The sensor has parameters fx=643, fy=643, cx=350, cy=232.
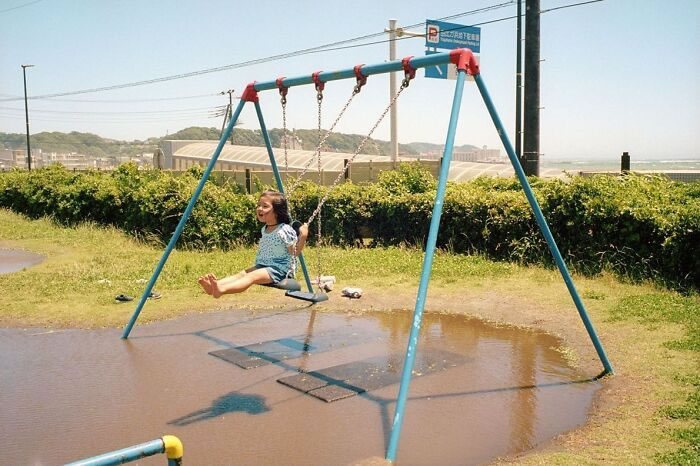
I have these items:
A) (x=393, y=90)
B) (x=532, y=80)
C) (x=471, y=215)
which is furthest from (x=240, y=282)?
(x=393, y=90)

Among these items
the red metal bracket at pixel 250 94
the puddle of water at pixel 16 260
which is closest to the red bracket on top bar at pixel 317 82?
the red metal bracket at pixel 250 94

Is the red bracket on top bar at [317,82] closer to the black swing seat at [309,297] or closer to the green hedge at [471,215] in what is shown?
the black swing seat at [309,297]

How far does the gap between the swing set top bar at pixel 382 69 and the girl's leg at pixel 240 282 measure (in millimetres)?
1929

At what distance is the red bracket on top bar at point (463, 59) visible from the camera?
15.6 feet

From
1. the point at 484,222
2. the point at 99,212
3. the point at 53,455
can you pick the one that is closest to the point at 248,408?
the point at 53,455

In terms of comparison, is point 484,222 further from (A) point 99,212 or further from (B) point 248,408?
(A) point 99,212

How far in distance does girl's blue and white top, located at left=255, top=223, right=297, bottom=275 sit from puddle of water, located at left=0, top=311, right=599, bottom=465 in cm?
95

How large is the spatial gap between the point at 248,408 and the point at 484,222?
6.19m

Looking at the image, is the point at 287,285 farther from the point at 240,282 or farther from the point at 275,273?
the point at 240,282

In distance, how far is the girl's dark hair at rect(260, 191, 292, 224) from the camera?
5910 millimetres

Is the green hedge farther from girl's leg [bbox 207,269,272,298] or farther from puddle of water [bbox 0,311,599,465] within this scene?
girl's leg [bbox 207,269,272,298]

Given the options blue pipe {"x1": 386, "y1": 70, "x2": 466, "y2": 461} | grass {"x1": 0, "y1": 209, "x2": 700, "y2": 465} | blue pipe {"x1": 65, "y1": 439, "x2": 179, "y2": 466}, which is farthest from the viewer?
grass {"x1": 0, "y1": 209, "x2": 700, "y2": 465}

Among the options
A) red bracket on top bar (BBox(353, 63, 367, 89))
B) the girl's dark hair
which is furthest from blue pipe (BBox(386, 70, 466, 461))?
the girl's dark hair

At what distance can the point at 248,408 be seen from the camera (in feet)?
16.1
